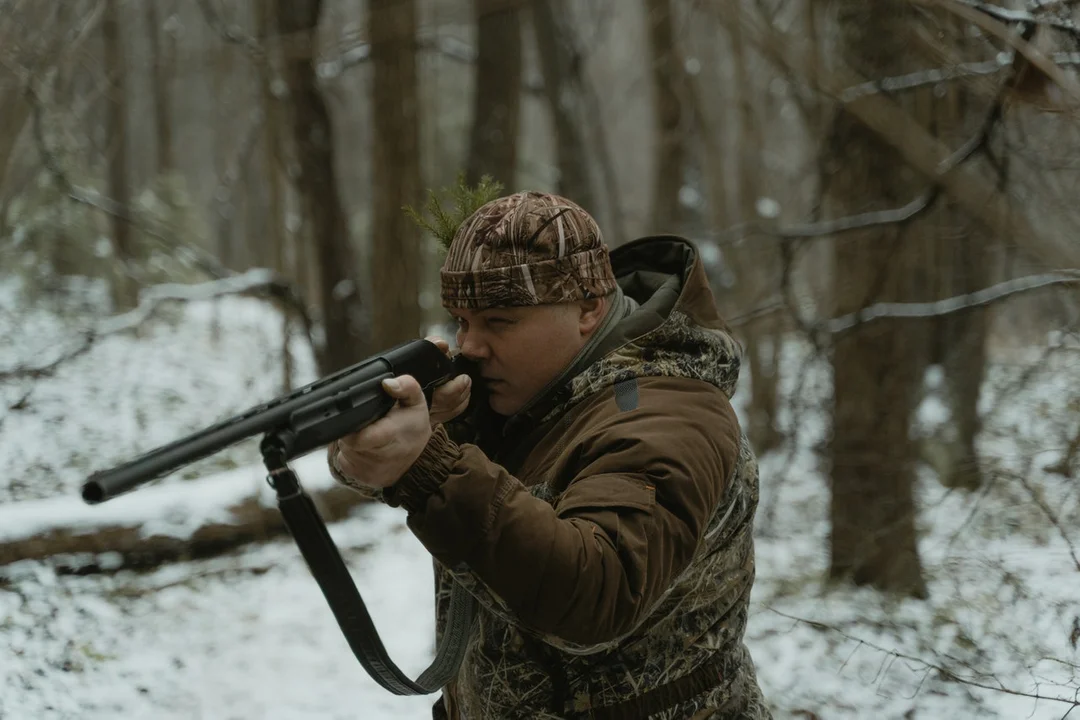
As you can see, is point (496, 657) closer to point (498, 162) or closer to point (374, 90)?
point (374, 90)

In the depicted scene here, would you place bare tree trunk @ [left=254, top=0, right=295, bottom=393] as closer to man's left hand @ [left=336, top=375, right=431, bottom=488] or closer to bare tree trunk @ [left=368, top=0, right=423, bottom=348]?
bare tree trunk @ [left=368, top=0, right=423, bottom=348]

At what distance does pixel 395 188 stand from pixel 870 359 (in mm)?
4535

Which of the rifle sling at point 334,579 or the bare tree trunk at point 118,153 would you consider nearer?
the rifle sling at point 334,579

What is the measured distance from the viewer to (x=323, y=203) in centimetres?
940

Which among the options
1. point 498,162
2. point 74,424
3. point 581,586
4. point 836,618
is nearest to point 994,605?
point 836,618

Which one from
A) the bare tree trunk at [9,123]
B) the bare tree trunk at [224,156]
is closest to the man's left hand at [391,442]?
the bare tree trunk at [9,123]

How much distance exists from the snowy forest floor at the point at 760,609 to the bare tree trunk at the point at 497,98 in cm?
347

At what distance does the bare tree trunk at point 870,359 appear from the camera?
573cm

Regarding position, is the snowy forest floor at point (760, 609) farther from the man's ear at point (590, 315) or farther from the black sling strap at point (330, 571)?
the black sling strap at point (330, 571)

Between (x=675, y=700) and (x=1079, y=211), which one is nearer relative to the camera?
(x=675, y=700)

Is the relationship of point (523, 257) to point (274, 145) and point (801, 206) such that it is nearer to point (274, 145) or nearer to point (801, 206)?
point (274, 145)

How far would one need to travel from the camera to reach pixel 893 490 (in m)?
5.79

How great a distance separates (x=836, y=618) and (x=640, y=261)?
3481mm

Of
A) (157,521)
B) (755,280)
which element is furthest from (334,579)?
(755,280)
